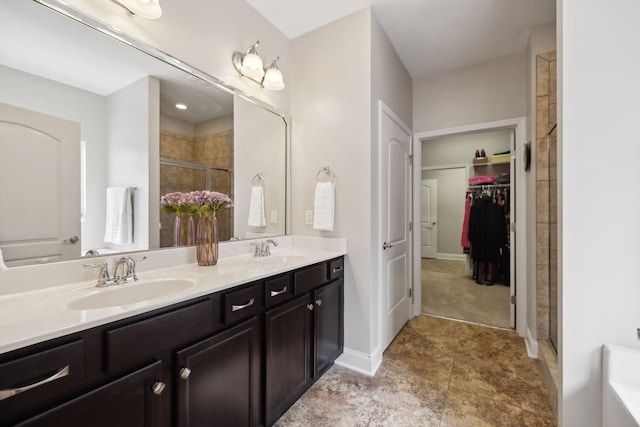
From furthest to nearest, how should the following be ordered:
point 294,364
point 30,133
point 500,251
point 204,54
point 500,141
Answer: point 500,141
point 500,251
point 204,54
point 294,364
point 30,133

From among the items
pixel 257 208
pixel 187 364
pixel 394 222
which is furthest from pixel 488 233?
pixel 187 364

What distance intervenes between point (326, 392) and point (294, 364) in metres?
0.39

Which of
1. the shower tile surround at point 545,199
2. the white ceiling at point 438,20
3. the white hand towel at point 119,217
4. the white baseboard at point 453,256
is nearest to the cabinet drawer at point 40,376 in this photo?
the white hand towel at point 119,217

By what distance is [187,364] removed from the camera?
3.26ft

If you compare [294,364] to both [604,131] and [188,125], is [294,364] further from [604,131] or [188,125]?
[604,131]

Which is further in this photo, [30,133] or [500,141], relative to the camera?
[500,141]

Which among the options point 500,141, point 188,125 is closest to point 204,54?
point 188,125

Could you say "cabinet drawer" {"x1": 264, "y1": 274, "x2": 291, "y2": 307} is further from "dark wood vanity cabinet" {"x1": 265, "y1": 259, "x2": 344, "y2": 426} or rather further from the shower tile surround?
the shower tile surround

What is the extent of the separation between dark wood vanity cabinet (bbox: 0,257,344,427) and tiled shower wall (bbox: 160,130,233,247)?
0.62 meters

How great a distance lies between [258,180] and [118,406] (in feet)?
5.01

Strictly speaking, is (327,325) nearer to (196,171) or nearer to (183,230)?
(183,230)

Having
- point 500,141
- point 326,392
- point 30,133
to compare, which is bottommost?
point 326,392

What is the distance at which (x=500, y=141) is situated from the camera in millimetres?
5039

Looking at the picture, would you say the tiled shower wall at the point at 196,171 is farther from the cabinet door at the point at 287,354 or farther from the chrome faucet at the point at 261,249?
the cabinet door at the point at 287,354
